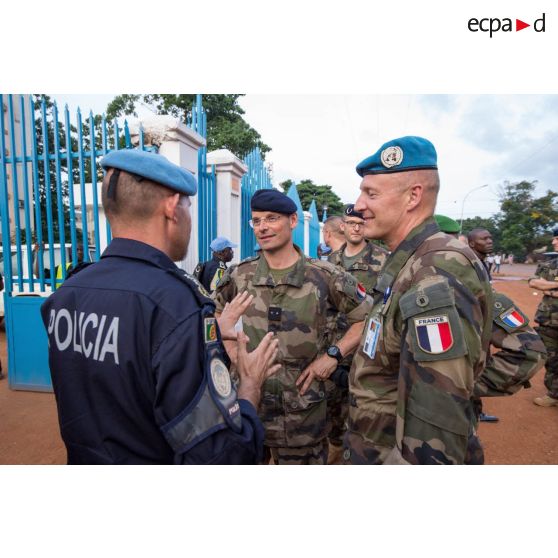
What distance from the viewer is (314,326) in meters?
2.38

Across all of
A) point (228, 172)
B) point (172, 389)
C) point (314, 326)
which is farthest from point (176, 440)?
point (228, 172)

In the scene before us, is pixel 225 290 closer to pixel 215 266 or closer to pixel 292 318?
pixel 292 318

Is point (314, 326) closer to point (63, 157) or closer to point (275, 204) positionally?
point (275, 204)

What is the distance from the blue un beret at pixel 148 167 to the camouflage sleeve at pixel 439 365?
0.82m

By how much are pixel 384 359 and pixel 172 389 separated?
0.79 metres

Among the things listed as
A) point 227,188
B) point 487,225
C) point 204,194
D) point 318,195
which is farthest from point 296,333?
point 487,225

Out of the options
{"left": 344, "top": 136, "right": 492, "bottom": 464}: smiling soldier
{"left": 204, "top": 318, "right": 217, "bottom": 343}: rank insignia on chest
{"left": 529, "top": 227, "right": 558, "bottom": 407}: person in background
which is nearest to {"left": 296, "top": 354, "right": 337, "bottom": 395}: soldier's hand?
{"left": 344, "top": 136, "right": 492, "bottom": 464}: smiling soldier

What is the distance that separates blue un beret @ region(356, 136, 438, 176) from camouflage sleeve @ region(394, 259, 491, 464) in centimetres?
46

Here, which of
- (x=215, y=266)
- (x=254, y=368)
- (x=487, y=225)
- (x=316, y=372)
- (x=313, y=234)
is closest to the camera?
(x=254, y=368)

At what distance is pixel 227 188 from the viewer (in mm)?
5484

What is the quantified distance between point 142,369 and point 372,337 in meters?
0.85

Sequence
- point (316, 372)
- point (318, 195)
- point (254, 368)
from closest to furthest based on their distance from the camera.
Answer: point (254, 368) < point (316, 372) < point (318, 195)

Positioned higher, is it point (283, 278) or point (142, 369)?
point (283, 278)

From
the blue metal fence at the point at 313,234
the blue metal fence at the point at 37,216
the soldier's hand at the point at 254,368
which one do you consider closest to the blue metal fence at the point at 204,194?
the blue metal fence at the point at 37,216
